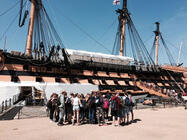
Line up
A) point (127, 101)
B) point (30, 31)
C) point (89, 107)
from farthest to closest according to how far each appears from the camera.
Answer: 1. point (30, 31)
2. point (127, 101)
3. point (89, 107)

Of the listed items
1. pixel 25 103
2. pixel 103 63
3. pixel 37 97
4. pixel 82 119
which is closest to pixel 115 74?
pixel 103 63

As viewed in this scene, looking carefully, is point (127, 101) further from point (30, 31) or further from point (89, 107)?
point (30, 31)

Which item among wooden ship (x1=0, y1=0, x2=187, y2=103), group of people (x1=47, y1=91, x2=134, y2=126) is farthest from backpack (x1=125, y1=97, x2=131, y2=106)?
wooden ship (x1=0, y1=0, x2=187, y2=103)

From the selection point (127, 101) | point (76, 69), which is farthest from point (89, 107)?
point (76, 69)

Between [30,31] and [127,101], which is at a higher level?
[30,31]

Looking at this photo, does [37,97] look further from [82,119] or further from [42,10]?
[42,10]

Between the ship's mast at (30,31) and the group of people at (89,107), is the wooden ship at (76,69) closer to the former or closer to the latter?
the ship's mast at (30,31)

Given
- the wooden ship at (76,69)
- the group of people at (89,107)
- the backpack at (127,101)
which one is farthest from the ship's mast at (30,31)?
the backpack at (127,101)

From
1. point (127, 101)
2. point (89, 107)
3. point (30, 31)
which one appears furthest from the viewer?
point (30, 31)

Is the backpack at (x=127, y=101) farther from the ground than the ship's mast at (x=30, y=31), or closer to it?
closer to it

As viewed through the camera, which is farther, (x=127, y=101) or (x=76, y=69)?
(x=76, y=69)

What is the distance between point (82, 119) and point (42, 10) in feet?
68.1

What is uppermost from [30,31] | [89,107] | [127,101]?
[30,31]

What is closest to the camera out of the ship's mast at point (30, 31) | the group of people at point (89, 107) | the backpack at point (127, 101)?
the group of people at point (89, 107)
